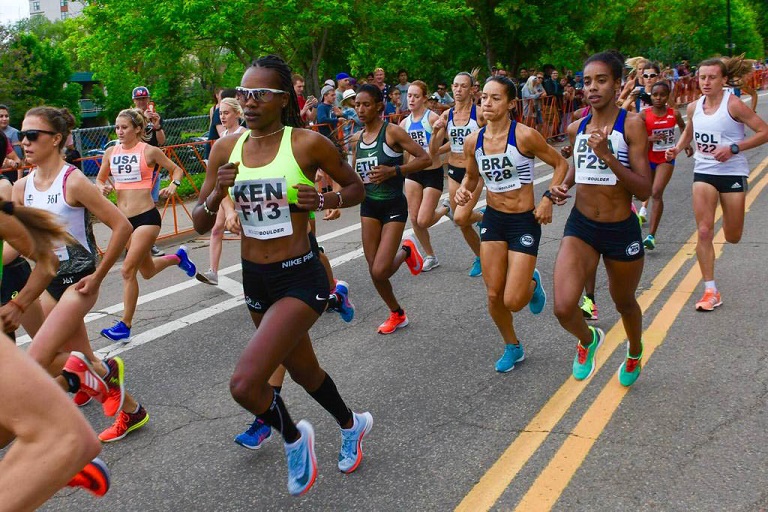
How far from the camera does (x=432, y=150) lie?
8375 millimetres

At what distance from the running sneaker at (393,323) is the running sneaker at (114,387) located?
241 cm

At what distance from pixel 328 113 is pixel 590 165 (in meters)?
10.4

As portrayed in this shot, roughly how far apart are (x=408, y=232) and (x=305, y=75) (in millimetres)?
15894

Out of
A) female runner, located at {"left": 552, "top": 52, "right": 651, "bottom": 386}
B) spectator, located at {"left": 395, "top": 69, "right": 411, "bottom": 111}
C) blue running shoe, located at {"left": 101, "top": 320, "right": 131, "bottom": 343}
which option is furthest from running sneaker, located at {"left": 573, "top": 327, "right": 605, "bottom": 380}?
spectator, located at {"left": 395, "top": 69, "right": 411, "bottom": 111}

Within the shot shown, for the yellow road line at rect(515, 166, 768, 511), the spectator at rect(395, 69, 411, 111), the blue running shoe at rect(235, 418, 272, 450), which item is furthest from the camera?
the spectator at rect(395, 69, 411, 111)

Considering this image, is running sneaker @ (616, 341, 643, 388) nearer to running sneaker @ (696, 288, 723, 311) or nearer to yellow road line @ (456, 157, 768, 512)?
yellow road line @ (456, 157, 768, 512)

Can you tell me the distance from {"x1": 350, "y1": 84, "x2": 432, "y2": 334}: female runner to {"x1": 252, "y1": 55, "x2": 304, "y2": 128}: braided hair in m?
1.93

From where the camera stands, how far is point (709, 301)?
647 cm

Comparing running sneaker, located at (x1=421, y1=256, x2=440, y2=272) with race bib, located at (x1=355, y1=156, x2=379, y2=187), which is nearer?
race bib, located at (x1=355, y1=156, x2=379, y2=187)

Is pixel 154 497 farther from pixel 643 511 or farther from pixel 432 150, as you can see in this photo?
pixel 432 150

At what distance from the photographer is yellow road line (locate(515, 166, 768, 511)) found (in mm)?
3752

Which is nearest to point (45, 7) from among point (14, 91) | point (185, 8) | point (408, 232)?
point (14, 91)

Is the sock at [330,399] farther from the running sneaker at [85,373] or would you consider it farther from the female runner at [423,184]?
the female runner at [423,184]

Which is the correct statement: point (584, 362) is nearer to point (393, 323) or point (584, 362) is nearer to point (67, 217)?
point (393, 323)
